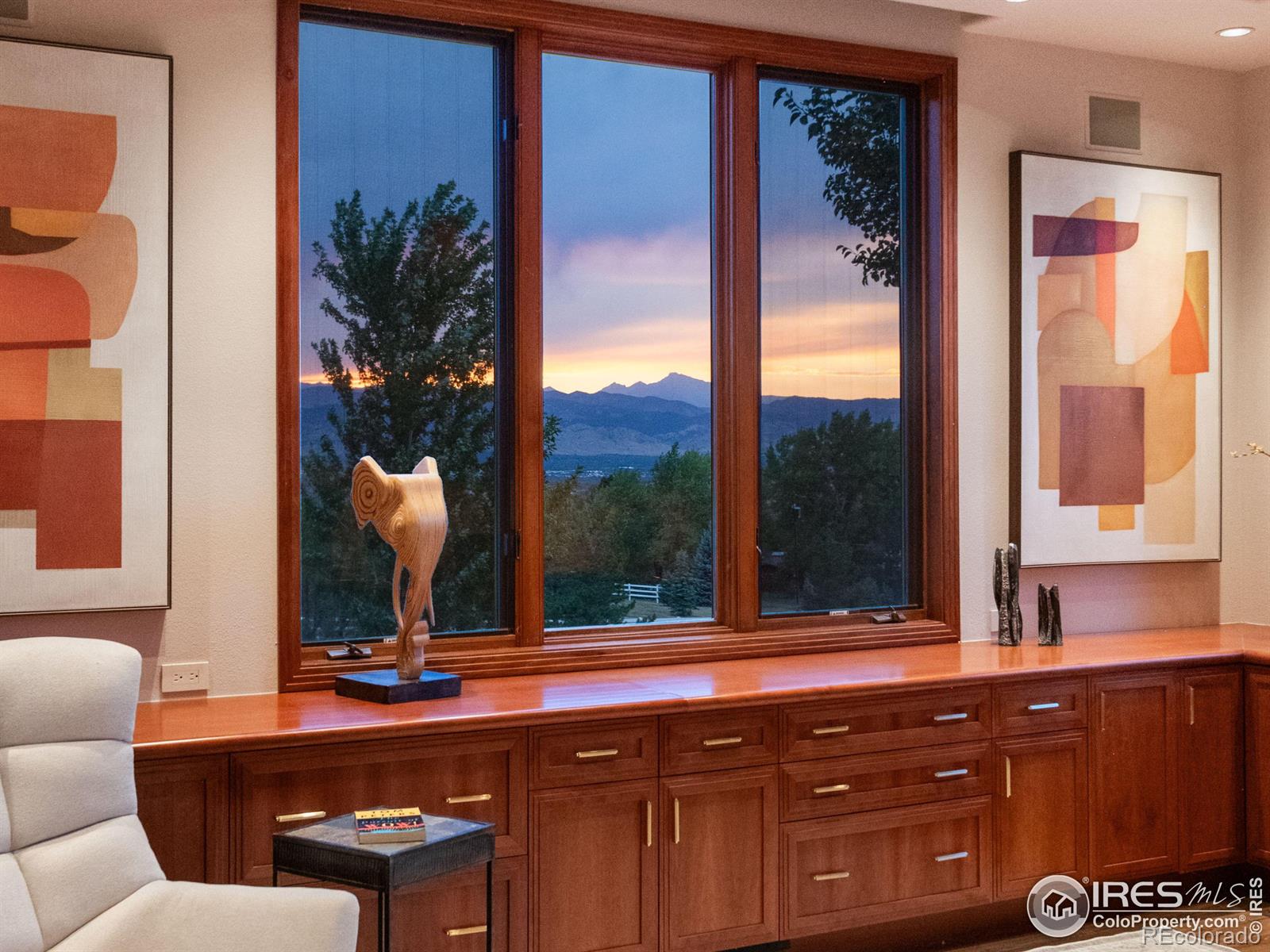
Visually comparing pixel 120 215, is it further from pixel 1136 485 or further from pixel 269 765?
pixel 1136 485

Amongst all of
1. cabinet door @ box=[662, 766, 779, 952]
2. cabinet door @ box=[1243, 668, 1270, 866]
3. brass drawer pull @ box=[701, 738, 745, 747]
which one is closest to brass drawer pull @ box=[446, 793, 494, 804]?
cabinet door @ box=[662, 766, 779, 952]

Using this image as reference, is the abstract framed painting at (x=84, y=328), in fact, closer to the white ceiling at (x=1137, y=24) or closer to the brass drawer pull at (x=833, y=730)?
the brass drawer pull at (x=833, y=730)

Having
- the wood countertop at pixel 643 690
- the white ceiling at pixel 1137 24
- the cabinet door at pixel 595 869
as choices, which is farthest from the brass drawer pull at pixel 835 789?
the white ceiling at pixel 1137 24

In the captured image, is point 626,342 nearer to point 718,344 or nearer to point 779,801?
point 718,344

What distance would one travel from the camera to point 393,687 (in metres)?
3.31

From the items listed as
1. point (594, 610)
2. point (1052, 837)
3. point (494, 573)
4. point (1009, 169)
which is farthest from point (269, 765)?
point (1009, 169)

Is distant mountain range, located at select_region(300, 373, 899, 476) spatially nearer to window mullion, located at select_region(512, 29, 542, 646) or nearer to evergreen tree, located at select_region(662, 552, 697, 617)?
window mullion, located at select_region(512, 29, 542, 646)

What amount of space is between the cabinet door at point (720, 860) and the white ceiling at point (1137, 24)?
2594 mm

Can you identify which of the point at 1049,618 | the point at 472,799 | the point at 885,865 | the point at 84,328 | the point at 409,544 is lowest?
the point at 885,865

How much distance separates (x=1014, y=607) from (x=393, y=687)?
2.25 m

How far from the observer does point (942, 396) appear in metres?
4.49

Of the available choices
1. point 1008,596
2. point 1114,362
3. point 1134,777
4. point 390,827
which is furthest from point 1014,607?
point 390,827

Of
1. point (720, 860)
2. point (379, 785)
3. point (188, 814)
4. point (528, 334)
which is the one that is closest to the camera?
point (188, 814)

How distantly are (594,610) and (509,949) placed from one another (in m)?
1.16
